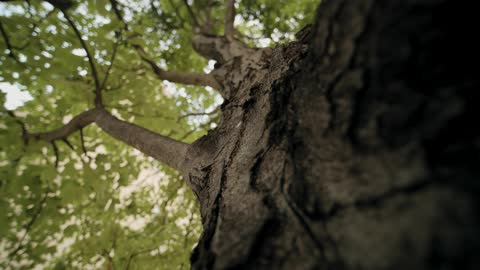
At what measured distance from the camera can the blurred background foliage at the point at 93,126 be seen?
7.58ft

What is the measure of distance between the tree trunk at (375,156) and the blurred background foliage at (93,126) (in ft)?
7.33

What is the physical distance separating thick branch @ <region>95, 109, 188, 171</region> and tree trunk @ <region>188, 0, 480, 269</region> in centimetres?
81

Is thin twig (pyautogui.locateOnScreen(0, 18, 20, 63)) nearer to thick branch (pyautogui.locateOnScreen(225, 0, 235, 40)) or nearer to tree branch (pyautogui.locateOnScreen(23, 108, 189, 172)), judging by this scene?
tree branch (pyautogui.locateOnScreen(23, 108, 189, 172))

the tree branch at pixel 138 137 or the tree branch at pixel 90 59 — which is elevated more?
the tree branch at pixel 90 59

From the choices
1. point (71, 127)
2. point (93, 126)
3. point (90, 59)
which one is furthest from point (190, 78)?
point (93, 126)

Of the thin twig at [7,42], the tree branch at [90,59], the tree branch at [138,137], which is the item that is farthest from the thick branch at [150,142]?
the thin twig at [7,42]

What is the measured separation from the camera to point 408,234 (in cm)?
36

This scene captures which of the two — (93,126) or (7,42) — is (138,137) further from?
(93,126)

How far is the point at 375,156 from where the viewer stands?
1.44ft

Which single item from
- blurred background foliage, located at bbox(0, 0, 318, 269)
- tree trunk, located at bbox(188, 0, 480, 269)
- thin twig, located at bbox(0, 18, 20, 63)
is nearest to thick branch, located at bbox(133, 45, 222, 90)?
blurred background foliage, located at bbox(0, 0, 318, 269)

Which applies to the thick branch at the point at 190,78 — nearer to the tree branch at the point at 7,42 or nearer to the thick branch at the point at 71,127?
the thick branch at the point at 71,127

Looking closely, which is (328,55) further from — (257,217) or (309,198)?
(257,217)

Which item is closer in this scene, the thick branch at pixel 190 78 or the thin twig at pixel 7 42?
the thin twig at pixel 7 42

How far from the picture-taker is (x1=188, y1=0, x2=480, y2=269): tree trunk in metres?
0.35
